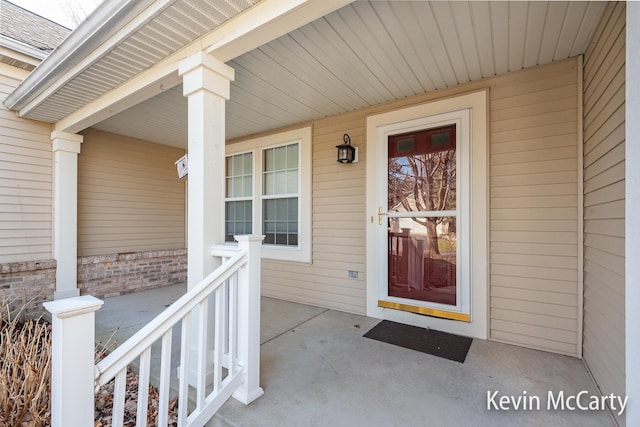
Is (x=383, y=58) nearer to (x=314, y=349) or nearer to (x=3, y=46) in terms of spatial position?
(x=314, y=349)

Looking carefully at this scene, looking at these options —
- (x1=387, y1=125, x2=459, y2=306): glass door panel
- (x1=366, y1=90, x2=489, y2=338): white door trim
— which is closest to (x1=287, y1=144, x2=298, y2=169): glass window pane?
(x1=387, y1=125, x2=459, y2=306): glass door panel

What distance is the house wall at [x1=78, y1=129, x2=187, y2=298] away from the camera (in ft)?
14.0

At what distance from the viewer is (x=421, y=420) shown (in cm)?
169

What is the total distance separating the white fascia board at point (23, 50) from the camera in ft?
10.2

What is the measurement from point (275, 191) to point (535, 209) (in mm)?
3119

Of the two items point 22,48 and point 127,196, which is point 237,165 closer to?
point 127,196

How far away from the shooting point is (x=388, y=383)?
205cm

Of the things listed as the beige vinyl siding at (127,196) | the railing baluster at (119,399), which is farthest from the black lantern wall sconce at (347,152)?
the beige vinyl siding at (127,196)

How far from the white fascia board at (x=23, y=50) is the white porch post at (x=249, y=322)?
3.59 meters

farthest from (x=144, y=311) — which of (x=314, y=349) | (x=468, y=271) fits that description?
(x=468, y=271)

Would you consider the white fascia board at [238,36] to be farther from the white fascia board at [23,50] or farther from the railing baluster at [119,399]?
the railing baluster at [119,399]

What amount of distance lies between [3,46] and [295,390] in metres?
4.54

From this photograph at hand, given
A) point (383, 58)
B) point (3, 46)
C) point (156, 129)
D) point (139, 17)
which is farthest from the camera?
point (156, 129)

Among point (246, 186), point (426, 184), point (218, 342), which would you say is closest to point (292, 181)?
point (246, 186)
